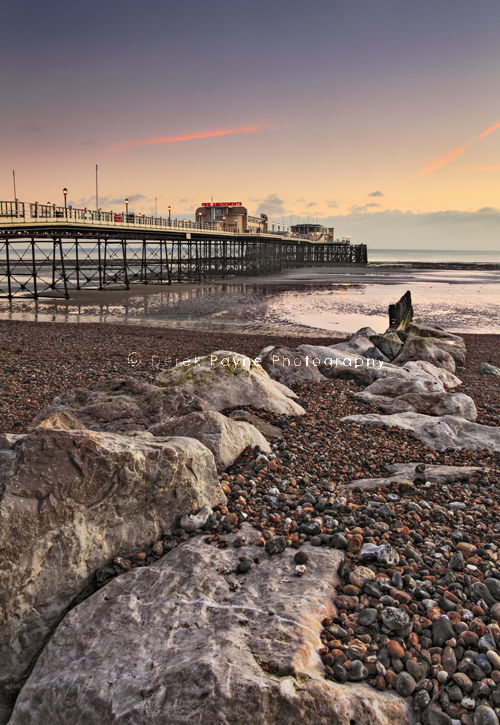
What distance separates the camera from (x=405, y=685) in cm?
232

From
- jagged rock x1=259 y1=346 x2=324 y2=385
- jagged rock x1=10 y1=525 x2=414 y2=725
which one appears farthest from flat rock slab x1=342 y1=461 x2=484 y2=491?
jagged rock x1=259 y1=346 x2=324 y2=385

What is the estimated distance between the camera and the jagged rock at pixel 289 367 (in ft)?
29.2

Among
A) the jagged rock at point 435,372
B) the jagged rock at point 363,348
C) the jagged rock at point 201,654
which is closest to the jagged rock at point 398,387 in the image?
the jagged rock at point 435,372

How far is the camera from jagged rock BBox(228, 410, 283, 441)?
18.7ft

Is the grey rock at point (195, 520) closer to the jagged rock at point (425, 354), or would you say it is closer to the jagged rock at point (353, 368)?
the jagged rock at point (353, 368)

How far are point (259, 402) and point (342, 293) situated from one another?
33654mm

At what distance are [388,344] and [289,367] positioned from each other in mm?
5125

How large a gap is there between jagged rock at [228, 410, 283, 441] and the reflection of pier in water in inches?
964

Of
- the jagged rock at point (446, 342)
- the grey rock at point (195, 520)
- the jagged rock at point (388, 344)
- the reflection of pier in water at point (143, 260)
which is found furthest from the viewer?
the reflection of pier in water at point (143, 260)

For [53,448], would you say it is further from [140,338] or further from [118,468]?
[140,338]

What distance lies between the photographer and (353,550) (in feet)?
10.9

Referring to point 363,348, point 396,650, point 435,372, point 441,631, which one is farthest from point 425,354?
point 396,650

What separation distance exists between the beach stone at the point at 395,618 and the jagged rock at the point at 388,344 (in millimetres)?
10561

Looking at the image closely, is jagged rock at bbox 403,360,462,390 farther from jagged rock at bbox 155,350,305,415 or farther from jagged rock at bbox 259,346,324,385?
jagged rock at bbox 155,350,305,415
